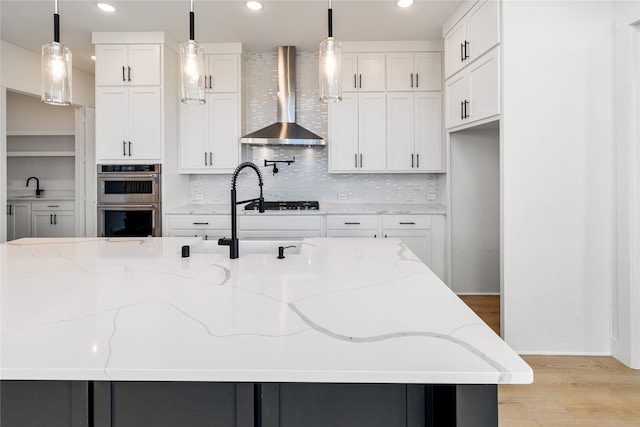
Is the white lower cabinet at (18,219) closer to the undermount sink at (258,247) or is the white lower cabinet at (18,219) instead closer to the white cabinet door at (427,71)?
the undermount sink at (258,247)

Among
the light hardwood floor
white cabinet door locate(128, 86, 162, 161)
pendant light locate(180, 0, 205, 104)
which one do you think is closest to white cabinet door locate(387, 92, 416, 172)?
the light hardwood floor

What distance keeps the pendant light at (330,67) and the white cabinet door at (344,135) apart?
2.30 meters

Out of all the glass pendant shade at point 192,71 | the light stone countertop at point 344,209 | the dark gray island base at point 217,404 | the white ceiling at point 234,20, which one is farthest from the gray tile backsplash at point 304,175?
the dark gray island base at point 217,404

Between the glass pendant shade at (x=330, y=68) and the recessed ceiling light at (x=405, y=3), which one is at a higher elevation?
the recessed ceiling light at (x=405, y=3)

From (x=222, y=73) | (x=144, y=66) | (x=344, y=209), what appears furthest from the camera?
(x=222, y=73)

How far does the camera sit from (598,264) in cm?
253

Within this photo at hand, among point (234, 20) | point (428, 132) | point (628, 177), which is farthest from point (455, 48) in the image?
point (234, 20)

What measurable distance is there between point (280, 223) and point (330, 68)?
7.29 feet

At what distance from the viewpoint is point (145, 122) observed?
375 centimetres

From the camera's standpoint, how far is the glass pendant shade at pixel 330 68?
1739mm

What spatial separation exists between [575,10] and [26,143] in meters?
6.86

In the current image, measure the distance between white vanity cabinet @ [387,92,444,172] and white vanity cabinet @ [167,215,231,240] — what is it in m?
1.91

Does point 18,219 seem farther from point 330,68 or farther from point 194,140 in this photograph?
point 330,68

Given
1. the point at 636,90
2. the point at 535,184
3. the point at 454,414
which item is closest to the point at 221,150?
the point at 535,184
